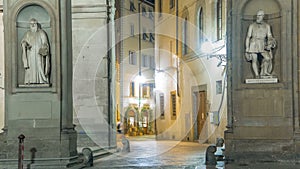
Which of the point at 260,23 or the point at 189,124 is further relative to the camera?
the point at 189,124

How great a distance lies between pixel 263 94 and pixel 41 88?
487cm

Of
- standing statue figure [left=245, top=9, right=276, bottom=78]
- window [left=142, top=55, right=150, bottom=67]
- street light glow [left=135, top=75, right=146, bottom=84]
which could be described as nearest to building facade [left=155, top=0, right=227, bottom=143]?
standing statue figure [left=245, top=9, right=276, bottom=78]

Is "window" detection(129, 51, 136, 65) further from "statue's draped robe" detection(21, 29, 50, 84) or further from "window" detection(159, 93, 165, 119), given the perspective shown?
"statue's draped robe" detection(21, 29, 50, 84)

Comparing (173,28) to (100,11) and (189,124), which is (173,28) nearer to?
(189,124)

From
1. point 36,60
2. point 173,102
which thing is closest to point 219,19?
point 173,102

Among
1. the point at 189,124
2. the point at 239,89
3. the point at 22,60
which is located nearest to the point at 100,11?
the point at 22,60

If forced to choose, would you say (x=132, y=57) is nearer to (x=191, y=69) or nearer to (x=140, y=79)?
(x=140, y=79)

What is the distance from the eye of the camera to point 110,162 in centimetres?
1233

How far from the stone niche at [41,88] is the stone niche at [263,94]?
3619mm

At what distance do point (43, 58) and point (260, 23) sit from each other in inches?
190

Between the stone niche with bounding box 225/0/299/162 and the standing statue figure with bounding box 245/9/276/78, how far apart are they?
0.17 metres

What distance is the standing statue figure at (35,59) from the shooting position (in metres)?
10.8

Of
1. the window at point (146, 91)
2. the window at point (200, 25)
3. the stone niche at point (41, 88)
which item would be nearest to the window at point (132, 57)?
the window at point (146, 91)

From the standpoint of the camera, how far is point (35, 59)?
424 inches
